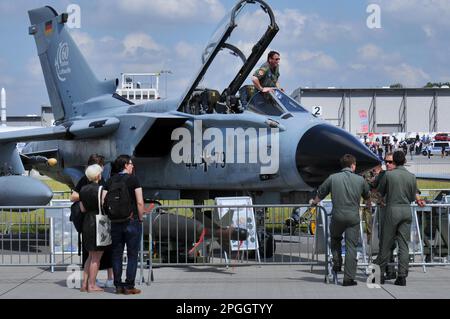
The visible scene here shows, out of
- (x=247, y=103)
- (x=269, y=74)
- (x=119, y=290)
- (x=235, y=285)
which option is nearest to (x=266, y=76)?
(x=269, y=74)

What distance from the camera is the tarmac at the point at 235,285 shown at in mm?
8422

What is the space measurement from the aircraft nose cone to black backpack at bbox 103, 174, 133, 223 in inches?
134

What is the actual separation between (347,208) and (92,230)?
10.1ft

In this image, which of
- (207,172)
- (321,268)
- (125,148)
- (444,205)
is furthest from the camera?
(125,148)

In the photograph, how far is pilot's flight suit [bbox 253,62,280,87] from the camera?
12.4 metres

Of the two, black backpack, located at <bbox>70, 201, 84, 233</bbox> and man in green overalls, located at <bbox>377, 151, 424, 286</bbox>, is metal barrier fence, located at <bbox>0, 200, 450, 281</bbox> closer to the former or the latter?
man in green overalls, located at <bbox>377, 151, 424, 286</bbox>

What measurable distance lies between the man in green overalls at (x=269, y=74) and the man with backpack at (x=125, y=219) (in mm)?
4117

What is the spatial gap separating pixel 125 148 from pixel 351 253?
5793 mm

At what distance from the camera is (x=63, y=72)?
1803 cm

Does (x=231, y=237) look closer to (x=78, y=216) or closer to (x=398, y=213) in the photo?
(x=78, y=216)

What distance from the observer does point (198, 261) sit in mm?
11359

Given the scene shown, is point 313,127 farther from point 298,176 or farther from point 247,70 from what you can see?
point 247,70

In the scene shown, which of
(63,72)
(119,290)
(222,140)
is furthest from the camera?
(63,72)
